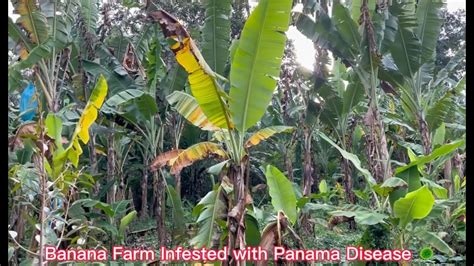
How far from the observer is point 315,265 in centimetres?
389

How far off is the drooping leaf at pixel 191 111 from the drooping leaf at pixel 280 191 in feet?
2.13

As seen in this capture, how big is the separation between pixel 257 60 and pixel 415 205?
173 cm

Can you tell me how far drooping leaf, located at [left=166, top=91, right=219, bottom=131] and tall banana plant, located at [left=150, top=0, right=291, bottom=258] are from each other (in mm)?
126

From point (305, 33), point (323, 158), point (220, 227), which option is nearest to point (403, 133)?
point (323, 158)

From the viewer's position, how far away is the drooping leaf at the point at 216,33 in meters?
4.10

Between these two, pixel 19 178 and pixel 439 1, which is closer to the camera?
pixel 19 178

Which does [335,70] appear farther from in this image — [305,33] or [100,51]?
[100,51]

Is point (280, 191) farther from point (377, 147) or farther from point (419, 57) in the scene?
point (419, 57)

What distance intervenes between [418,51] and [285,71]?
2.35 m

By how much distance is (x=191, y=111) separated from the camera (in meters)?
3.59

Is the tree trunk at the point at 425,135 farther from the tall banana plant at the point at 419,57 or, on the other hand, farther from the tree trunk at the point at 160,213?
the tree trunk at the point at 160,213

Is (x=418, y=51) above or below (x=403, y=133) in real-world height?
above

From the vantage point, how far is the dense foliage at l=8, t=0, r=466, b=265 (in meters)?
3.11

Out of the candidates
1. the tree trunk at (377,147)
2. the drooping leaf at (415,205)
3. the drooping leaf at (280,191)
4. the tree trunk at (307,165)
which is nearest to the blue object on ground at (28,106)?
the drooping leaf at (280,191)
